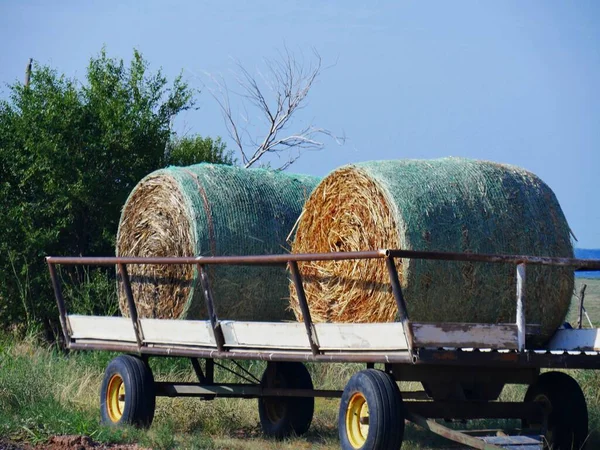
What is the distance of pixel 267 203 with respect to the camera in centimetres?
944

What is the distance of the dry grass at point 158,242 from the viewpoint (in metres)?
9.06

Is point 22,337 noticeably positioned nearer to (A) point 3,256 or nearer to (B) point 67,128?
(A) point 3,256

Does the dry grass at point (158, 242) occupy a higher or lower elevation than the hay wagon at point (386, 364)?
higher

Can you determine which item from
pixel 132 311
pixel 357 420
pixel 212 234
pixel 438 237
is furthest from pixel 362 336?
pixel 132 311

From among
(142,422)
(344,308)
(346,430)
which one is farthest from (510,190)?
(142,422)

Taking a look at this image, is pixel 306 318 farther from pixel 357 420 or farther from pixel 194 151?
pixel 194 151

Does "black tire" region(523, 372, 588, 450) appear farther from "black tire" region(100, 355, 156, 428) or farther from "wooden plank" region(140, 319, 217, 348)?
"black tire" region(100, 355, 156, 428)

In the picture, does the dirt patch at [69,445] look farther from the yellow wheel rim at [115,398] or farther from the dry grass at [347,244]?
the dry grass at [347,244]

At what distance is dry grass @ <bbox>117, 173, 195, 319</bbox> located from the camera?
9.06m

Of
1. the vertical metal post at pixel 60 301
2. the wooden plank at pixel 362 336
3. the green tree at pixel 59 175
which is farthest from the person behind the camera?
the green tree at pixel 59 175

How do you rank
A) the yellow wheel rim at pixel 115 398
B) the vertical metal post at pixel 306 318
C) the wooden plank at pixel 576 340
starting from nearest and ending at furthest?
the vertical metal post at pixel 306 318 → the wooden plank at pixel 576 340 → the yellow wheel rim at pixel 115 398

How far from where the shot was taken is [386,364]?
6883 millimetres

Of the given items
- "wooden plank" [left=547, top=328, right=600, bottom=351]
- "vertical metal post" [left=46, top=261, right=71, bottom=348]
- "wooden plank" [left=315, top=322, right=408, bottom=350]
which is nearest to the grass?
"vertical metal post" [left=46, top=261, right=71, bottom=348]

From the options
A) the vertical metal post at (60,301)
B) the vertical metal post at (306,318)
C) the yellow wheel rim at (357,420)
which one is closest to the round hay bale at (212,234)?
the vertical metal post at (60,301)
